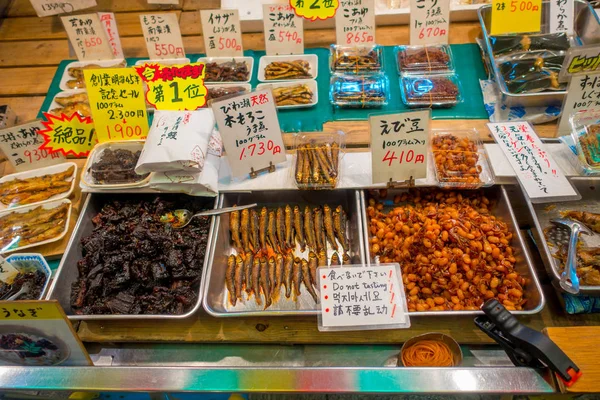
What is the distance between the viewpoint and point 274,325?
236cm

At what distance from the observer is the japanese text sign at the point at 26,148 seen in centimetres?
289

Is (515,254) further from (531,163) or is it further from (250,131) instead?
(250,131)

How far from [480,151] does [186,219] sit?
2024 millimetres

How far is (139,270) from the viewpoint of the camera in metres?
2.48

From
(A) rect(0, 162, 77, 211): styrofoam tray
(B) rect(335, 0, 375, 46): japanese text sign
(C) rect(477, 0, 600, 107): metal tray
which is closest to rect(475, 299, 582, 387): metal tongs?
(C) rect(477, 0, 600, 107): metal tray

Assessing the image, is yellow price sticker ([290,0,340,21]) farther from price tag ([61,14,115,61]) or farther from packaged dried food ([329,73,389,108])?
price tag ([61,14,115,61])

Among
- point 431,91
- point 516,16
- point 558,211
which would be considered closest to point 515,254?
point 558,211

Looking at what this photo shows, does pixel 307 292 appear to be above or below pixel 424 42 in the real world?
below

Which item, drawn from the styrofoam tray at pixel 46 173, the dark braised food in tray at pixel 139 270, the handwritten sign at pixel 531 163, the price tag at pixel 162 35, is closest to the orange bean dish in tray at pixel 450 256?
the handwritten sign at pixel 531 163

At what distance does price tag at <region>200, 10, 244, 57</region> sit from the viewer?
364cm

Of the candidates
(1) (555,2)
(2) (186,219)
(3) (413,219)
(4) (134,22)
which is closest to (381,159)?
(3) (413,219)

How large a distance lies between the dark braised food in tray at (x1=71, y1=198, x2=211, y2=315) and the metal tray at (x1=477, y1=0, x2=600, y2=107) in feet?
8.24

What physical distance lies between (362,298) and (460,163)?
1.21 m

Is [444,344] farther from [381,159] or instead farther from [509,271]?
[381,159]
